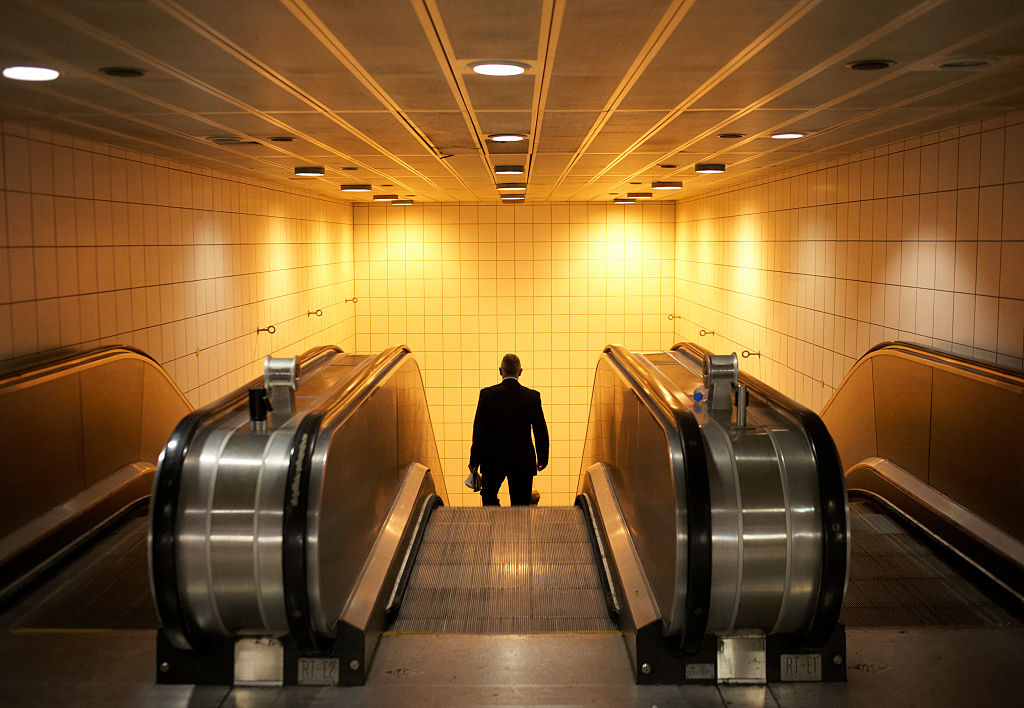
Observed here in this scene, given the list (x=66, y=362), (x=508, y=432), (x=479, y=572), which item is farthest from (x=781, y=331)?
(x=66, y=362)

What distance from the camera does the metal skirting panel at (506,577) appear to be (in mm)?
3867

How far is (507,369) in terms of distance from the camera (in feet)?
21.5

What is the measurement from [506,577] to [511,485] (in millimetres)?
2311

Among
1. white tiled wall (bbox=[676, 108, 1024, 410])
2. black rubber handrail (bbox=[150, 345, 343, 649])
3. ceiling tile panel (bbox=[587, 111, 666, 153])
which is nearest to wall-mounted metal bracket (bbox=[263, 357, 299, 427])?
black rubber handrail (bbox=[150, 345, 343, 649])

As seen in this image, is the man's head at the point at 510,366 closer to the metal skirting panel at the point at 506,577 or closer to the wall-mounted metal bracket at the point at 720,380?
the metal skirting panel at the point at 506,577

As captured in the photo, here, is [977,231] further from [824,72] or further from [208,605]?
[208,605]

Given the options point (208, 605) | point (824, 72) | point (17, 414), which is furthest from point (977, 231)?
point (17, 414)

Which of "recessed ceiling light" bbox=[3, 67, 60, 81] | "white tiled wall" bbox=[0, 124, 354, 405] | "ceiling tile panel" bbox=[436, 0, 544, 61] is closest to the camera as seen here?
"ceiling tile panel" bbox=[436, 0, 544, 61]

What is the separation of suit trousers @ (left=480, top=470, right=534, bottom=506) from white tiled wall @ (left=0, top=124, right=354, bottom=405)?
2.41 metres

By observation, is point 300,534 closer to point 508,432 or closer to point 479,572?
point 479,572

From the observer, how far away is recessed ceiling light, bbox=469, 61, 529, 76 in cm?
321

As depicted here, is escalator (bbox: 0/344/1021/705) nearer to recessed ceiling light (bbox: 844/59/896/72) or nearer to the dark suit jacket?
recessed ceiling light (bbox: 844/59/896/72)

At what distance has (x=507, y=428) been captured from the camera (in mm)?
6461

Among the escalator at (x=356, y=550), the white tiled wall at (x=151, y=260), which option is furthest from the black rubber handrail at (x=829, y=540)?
the white tiled wall at (x=151, y=260)
